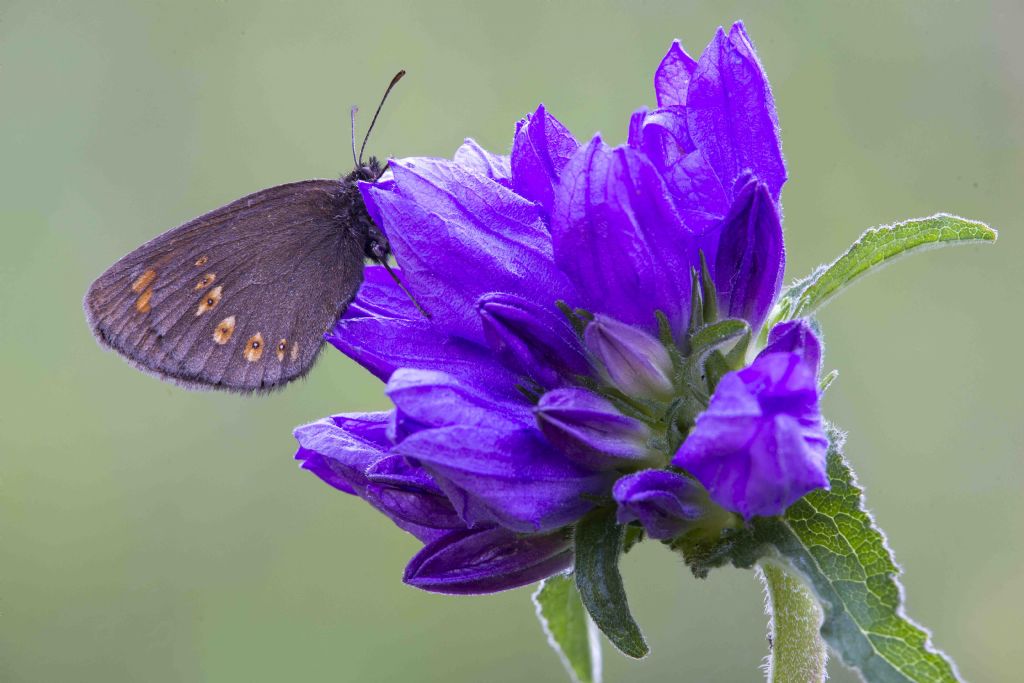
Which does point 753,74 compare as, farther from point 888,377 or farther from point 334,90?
point 334,90

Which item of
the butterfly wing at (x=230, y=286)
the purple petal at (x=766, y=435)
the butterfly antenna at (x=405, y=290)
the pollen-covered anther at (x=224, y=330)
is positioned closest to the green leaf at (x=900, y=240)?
the purple petal at (x=766, y=435)

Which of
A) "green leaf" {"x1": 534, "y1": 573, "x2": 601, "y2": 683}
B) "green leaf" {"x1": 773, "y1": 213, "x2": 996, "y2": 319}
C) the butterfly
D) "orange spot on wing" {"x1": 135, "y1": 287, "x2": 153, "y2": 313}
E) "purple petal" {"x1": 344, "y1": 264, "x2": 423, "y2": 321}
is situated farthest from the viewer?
"orange spot on wing" {"x1": 135, "y1": 287, "x2": 153, "y2": 313}

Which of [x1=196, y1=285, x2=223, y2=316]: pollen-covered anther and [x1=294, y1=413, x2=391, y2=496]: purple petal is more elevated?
[x1=196, y1=285, x2=223, y2=316]: pollen-covered anther

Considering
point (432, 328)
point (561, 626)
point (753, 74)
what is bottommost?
point (561, 626)

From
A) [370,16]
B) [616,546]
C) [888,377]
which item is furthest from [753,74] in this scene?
[370,16]

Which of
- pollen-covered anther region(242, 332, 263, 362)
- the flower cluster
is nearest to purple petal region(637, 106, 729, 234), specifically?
the flower cluster

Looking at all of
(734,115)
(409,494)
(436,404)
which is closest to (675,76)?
(734,115)

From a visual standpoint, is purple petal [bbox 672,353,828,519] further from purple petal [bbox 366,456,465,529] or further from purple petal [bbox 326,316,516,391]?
purple petal [bbox 366,456,465,529]

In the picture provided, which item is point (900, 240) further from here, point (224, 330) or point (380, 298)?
point (224, 330)
